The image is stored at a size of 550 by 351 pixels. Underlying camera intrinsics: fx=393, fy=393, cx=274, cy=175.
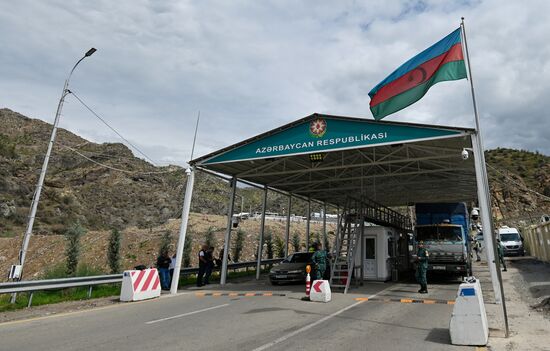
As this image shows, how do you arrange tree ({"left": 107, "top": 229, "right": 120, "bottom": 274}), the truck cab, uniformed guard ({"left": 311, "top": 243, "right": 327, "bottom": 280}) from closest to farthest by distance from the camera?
1. uniformed guard ({"left": 311, "top": 243, "right": 327, "bottom": 280})
2. the truck cab
3. tree ({"left": 107, "top": 229, "right": 120, "bottom": 274})

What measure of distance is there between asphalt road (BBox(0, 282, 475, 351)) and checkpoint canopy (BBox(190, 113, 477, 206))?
18.8 feet

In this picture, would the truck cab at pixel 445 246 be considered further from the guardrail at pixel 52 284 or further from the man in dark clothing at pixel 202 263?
the guardrail at pixel 52 284

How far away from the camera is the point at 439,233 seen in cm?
1780

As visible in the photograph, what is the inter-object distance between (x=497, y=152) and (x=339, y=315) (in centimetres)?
10998

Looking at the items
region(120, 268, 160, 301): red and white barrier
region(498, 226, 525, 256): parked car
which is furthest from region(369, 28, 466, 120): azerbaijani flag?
region(498, 226, 525, 256): parked car

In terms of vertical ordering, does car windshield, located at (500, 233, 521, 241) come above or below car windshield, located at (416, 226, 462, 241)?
above

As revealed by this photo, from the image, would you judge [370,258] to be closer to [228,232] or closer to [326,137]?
[228,232]

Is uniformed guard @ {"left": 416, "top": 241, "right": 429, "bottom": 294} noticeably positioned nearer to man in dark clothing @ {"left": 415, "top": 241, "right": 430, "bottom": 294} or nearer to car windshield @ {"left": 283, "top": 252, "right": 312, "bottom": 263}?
man in dark clothing @ {"left": 415, "top": 241, "right": 430, "bottom": 294}

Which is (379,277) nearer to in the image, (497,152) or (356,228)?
(356,228)

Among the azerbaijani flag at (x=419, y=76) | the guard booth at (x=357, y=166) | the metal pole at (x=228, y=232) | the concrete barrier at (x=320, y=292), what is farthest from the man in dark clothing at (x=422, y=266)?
the metal pole at (x=228, y=232)

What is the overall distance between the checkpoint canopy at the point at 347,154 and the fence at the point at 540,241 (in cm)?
563

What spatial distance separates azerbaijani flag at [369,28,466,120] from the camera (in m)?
9.67

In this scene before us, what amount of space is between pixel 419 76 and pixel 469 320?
6480 mm

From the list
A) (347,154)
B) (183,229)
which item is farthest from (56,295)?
(347,154)
